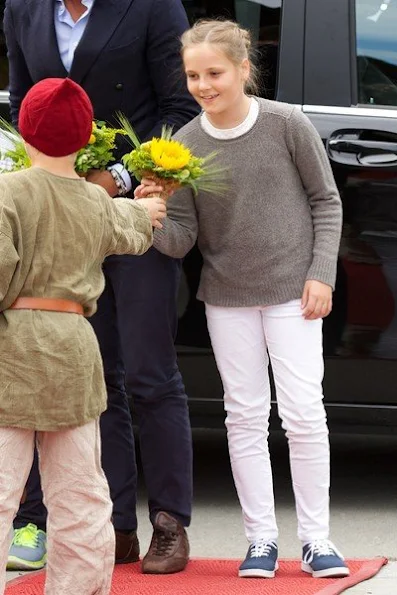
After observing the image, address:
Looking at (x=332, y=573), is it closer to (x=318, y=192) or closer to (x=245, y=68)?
(x=318, y=192)

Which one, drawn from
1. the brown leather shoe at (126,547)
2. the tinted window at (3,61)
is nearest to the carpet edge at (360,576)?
the brown leather shoe at (126,547)

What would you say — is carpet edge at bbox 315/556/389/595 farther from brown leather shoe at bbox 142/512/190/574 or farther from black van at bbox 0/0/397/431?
black van at bbox 0/0/397/431

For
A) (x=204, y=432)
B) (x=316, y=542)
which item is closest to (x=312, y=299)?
(x=316, y=542)

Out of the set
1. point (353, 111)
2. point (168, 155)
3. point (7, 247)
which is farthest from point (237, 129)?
point (7, 247)

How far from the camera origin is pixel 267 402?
13.2ft

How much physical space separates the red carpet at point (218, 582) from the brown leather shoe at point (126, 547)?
0.10 ft

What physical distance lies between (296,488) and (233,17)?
1.57m

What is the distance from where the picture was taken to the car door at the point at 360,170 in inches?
174

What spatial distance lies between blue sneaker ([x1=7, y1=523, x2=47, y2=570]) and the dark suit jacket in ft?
3.93

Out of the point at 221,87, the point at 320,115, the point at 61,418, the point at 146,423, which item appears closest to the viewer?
the point at 61,418

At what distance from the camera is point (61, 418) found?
126 inches

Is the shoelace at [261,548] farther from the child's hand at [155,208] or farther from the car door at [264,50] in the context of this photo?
the child's hand at [155,208]

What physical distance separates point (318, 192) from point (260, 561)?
1063 mm

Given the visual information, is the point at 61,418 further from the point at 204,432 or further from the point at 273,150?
the point at 204,432
